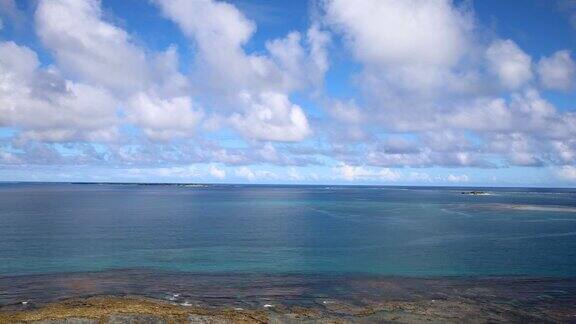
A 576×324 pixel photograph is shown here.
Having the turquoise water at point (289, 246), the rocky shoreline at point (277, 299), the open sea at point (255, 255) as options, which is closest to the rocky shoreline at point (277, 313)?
the rocky shoreline at point (277, 299)

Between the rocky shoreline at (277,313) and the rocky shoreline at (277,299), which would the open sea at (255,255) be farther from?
the rocky shoreline at (277,313)

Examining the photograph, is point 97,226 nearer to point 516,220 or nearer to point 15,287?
point 15,287

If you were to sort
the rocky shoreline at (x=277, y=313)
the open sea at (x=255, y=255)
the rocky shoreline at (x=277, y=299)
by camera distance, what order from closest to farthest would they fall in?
the rocky shoreline at (x=277, y=313) → the rocky shoreline at (x=277, y=299) → the open sea at (x=255, y=255)

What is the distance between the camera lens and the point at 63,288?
42719 mm

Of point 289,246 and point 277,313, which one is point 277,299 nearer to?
point 277,313

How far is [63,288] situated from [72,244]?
28341 millimetres

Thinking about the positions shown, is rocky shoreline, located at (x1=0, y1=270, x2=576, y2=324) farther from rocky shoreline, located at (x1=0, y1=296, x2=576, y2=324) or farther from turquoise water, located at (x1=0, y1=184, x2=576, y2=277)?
turquoise water, located at (x1=0, y1=184, x2=576, y2=277)

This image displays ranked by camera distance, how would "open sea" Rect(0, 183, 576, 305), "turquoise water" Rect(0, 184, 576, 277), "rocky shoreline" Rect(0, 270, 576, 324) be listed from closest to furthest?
"rocky shoreline" Rect(0, 270, 576, 324)
"open sea" Rect(0, 183, 576, 305)
"turquoise water" Rect(0, 184, 576, 277)

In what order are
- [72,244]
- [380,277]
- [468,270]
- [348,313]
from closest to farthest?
[348,313] < [380,277] < [468,270] < [72,244]

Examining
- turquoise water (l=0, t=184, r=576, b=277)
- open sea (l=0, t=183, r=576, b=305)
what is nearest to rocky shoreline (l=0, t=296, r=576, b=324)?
open sea (l=0, t=183, r=576, b=305)

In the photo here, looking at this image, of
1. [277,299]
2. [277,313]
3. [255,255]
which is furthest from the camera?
[255,255]

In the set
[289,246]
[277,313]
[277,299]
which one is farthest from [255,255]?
[277,313]

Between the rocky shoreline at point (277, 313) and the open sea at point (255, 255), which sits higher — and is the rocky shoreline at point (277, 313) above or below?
below

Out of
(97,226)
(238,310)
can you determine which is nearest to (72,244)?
(97,226)
